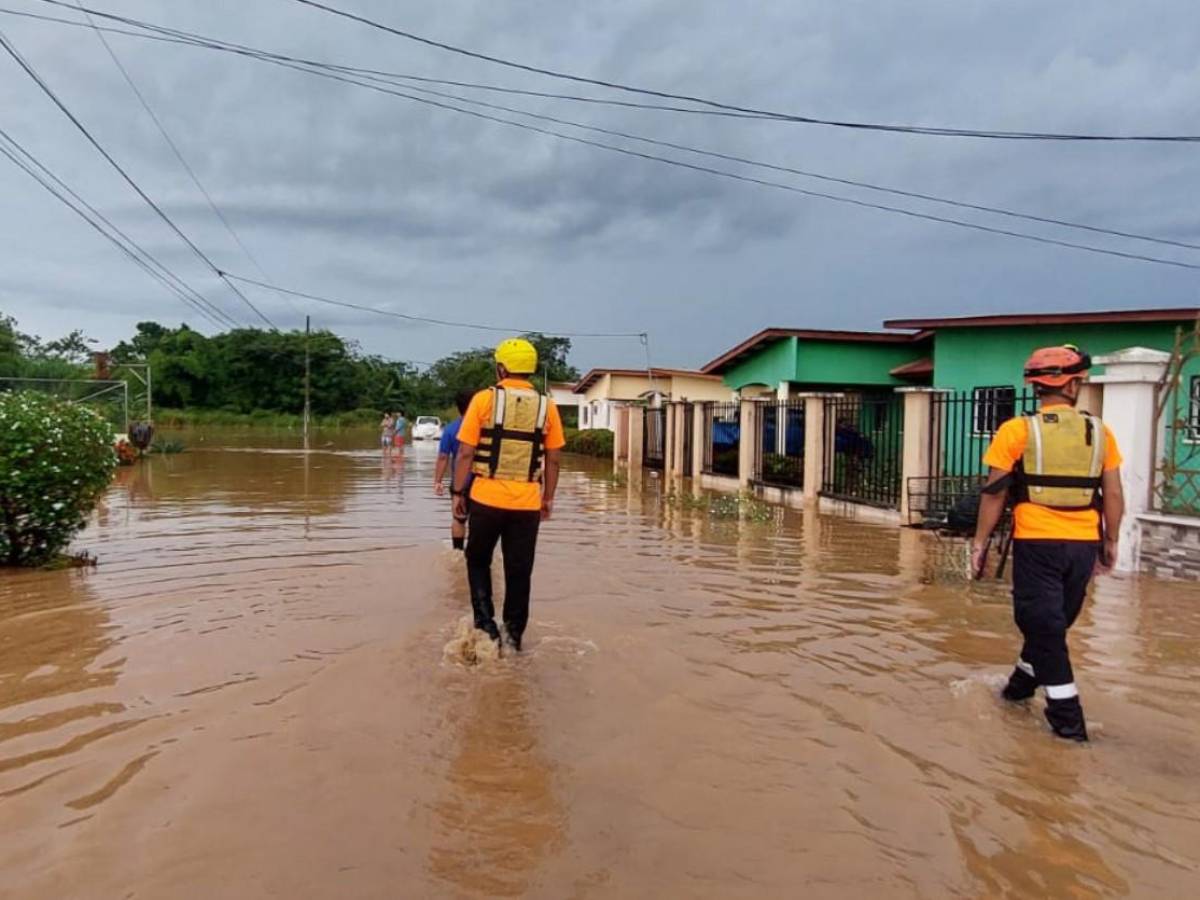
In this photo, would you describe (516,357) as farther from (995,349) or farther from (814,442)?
(995,349)

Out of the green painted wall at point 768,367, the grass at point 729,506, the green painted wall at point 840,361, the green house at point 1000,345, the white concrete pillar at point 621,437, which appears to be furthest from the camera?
the white concrete pillar at point 621,437

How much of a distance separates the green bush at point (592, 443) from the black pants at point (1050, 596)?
28.5 metres

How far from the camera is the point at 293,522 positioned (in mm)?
11938

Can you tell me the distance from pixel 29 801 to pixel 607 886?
2.20 m

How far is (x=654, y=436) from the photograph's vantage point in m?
27.2

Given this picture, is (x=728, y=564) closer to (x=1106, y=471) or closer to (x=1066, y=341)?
(x=1106, y=471)

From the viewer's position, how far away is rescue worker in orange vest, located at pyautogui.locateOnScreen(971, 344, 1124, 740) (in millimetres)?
3992

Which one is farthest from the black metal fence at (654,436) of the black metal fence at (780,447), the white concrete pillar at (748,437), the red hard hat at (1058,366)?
the red hard hat at (1058,366)

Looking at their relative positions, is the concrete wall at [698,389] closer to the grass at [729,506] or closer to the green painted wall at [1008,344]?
the green painted wall at [1008,344]

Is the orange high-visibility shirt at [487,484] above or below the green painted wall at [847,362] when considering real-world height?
below

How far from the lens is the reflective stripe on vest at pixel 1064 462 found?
4.05m

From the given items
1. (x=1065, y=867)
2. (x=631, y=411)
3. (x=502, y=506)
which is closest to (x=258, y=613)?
(x=502, y=506)

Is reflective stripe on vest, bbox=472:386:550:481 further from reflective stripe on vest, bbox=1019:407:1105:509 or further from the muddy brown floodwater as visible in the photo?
reflective stripe on vest, bbox=1019:407:1105:509

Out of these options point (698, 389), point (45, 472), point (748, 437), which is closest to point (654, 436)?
point (748, 437)
